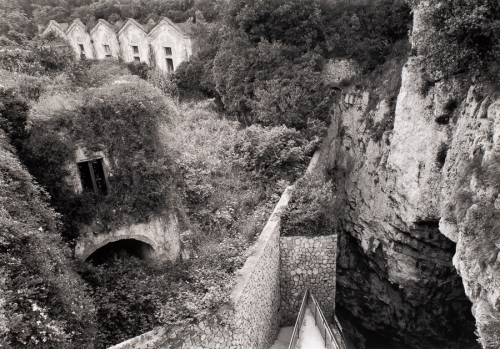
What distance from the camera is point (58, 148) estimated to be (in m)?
9.48

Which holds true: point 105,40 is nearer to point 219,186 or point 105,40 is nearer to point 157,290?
point 219,186

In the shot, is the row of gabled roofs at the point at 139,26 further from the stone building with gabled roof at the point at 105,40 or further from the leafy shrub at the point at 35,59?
the leafy shrub at the point at 35,59

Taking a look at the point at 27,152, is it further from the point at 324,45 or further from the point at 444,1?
the point at 324,45

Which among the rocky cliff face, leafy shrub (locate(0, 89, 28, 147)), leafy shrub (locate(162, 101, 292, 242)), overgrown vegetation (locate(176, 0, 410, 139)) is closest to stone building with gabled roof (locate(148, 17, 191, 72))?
overgrown vegetation (locate(176, 0, 410, 139))

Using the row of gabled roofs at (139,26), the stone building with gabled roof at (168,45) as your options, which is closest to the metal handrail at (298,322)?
the stone building with gabled roof at (168,45)

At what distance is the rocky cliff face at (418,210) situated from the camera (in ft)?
28.0

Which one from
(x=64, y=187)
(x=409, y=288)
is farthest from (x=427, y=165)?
(x=64, y=187)

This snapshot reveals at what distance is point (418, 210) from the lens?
1302 centimetres

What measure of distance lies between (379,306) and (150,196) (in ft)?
38.7

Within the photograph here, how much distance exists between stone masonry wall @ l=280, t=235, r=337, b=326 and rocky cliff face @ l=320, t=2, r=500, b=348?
3719 mm

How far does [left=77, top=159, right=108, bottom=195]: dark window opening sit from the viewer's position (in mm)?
10289

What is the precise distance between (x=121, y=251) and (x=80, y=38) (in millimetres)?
26205

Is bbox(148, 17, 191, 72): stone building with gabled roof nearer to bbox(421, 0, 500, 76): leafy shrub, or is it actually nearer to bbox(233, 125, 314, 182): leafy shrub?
bbox(233, 125, 314, 182): leafy shrub

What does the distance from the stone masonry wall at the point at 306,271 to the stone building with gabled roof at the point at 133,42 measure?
20.5 meters
